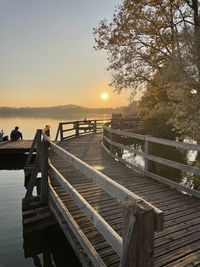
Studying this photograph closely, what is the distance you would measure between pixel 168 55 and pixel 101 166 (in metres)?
12.1

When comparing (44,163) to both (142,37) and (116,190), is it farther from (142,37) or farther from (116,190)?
(142,37)

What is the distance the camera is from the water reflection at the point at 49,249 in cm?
745

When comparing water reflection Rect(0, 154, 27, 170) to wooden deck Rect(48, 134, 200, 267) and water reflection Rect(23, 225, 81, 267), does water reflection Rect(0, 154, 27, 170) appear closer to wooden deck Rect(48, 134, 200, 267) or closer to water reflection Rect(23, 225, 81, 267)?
wooden deck Rect(48, 134, 200, 267)

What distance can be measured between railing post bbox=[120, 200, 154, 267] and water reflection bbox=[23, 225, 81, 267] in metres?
4.48

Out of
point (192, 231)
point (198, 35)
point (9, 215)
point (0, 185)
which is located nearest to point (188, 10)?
point (198, 35)

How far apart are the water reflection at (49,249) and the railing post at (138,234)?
4.48m

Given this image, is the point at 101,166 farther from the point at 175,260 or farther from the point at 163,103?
the point at 163,103

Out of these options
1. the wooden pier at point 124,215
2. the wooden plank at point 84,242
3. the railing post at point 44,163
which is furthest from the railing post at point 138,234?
the railing post at point 44,163

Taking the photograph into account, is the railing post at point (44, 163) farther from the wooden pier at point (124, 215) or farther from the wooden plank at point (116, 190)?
the wooden plank at point (116, 190)

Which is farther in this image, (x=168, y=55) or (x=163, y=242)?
(x=168, y=55)

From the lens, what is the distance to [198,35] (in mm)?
15594

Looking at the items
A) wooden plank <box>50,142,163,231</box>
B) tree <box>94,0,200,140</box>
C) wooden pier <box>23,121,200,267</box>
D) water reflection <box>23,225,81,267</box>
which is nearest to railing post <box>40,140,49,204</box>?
wooden pier <box>23,121,200,267</box>

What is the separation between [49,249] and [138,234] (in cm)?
582

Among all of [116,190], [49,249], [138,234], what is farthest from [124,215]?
[49,249]
